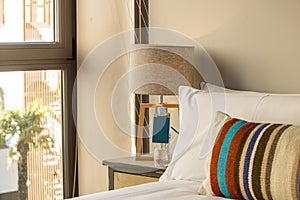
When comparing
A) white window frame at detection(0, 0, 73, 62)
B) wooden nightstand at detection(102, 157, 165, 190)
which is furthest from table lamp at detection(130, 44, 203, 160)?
white window frame at detection(0, 0, 73, 62)

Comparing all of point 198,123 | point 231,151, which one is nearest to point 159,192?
point 231,151

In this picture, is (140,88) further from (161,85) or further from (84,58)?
(84,58)

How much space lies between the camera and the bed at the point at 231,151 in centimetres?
220

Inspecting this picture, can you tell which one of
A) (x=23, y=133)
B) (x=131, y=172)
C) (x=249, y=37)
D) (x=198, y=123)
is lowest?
(x=131, y=172)

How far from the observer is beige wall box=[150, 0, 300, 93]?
297 cm

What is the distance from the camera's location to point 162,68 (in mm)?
3096

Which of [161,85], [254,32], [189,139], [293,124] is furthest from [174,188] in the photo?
[254,32]

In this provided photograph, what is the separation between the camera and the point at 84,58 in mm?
4008

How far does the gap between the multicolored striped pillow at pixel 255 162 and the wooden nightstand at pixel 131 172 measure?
Answer: 25.3 inches

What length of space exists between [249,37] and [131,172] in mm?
884

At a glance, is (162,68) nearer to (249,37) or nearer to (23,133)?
(249,37)

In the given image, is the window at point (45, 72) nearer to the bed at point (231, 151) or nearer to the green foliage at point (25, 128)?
the green foliage at point (25, 128)

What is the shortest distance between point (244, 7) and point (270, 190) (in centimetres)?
126

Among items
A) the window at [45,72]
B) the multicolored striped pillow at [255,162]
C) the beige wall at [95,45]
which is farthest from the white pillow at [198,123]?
the window at [45,72]
